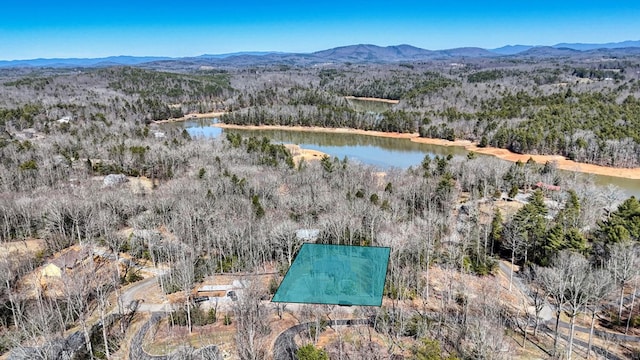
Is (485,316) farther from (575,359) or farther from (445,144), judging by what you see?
(445,144)

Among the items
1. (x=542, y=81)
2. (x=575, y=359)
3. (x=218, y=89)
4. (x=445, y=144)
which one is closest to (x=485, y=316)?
(x=575, y=359)

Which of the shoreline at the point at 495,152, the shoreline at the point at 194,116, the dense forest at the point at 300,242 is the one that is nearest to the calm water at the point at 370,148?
the shoreline at the point at 495,152
